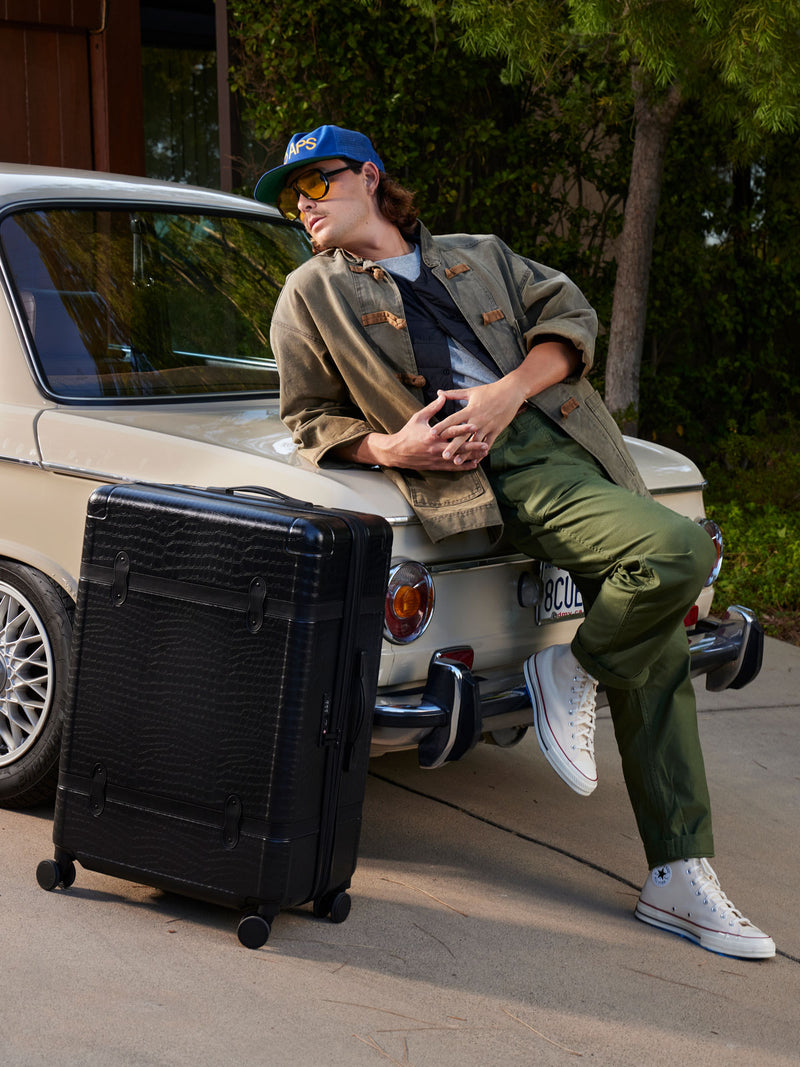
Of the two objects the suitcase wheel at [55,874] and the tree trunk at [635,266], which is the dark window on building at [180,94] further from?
the suitcase wheel at [55,874]

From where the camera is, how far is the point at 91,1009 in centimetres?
274

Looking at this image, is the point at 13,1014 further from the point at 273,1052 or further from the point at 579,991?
the point at 579,991

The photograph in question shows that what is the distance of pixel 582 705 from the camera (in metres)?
3.36

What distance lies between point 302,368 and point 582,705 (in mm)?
1170

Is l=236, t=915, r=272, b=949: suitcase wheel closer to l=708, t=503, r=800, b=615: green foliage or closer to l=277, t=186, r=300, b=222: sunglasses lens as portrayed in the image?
l=277, t=186, r=300, b=222: sunglasses lens

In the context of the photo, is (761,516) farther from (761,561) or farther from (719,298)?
(719,298)

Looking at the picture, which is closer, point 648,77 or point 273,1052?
point 273,1052

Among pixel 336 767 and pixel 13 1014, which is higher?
pixel 336 767

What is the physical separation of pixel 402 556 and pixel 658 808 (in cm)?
95

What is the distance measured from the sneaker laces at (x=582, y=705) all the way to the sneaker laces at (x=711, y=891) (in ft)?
1.30

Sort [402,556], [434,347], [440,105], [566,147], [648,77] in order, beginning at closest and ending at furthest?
[402,556]
[434,347]
[648,77]
[440,105]
[566,147]

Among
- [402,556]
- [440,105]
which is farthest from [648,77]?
[402,556]

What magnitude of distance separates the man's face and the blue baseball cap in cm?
3

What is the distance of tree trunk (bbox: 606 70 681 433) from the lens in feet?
25.7
